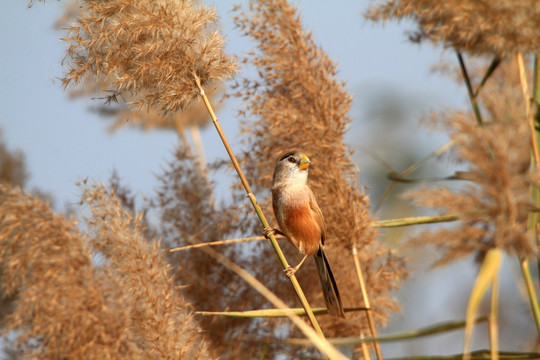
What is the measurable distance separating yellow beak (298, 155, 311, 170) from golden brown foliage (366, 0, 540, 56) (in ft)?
2.30

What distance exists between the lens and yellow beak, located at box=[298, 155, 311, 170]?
2.46m

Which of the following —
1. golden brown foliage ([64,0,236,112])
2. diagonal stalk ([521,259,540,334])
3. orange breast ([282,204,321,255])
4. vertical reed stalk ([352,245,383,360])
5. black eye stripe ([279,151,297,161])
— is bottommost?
diagonal stalk ([521,259,540,334])

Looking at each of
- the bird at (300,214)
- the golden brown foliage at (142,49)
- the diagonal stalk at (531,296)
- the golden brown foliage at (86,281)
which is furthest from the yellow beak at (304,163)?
the diagonal stalk at (531,296)

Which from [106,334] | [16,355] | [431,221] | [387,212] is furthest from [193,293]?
[387,212]

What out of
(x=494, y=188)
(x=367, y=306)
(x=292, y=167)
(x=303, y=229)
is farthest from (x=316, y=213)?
(x=494, y=188)

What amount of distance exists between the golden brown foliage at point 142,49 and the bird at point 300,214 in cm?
69

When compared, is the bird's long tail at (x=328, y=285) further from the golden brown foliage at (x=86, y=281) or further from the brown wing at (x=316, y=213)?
the golden brown foliage at (x=86, y=281)

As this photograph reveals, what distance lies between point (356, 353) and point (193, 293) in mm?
752

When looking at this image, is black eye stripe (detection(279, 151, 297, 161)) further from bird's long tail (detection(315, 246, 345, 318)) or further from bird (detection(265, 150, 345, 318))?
bird's long tail (detection(315, 246, 345, 318))

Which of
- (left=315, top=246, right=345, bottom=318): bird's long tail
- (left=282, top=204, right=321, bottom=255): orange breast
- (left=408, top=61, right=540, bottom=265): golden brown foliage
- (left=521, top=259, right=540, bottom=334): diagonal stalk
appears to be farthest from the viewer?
(left=282, top=204, right=321, bottom=255): orange breast

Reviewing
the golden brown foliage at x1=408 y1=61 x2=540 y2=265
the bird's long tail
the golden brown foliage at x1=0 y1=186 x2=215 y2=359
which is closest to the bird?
the bird's long tail

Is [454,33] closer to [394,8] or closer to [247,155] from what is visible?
[394,8]

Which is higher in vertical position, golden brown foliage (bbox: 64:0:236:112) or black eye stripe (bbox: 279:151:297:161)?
black eye stripe (bbox: 279:151:297:161)

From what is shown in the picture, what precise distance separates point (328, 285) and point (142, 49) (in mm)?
1227
